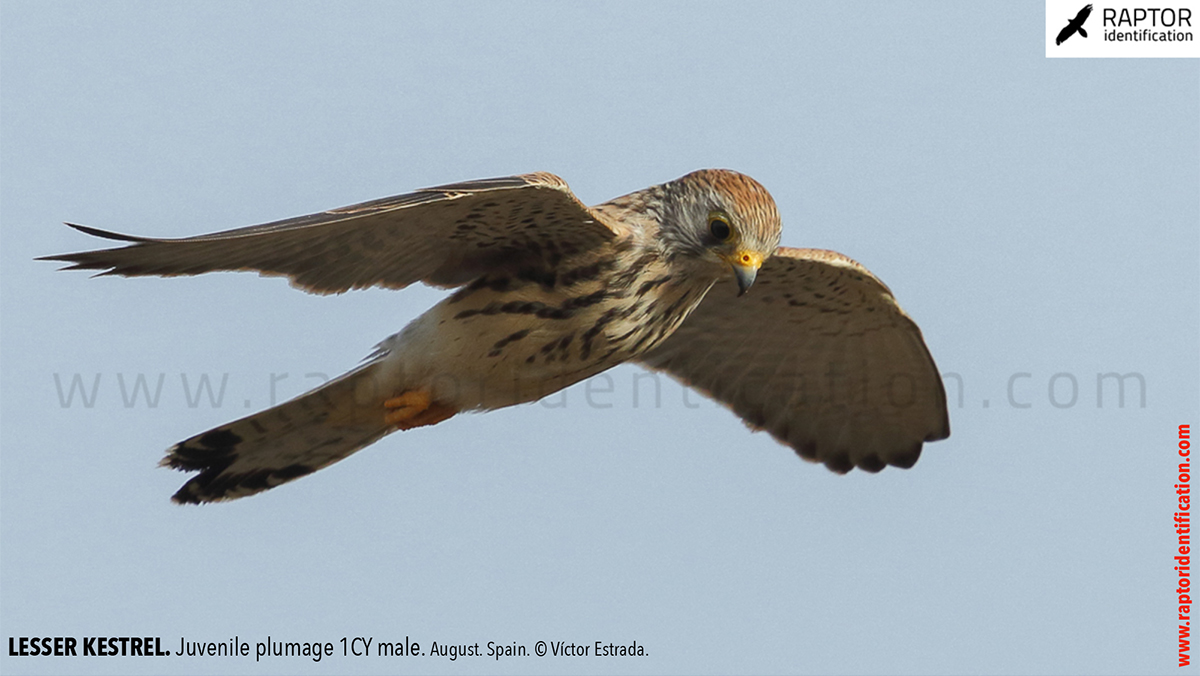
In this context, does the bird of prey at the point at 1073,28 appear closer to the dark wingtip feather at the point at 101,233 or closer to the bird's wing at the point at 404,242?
the bird's wing at the point at 404,242

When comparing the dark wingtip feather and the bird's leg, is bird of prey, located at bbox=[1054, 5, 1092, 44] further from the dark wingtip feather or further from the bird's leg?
the dark wingtip feather

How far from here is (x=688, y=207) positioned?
7328 mm

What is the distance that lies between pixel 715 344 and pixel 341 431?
8.38ft

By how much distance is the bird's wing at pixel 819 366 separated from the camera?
28.0 feet

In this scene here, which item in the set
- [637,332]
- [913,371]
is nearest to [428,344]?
[637,332]

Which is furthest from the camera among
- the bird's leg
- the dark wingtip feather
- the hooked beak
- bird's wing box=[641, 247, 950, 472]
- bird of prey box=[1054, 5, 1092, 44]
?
bird of prey box=[1054, 5, 1092, 44]

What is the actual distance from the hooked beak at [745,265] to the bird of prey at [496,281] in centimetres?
1

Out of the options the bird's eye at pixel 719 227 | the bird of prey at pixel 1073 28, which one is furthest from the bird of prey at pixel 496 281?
the bird of prey at pixel 1073 28

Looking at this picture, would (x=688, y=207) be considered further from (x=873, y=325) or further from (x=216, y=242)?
(x=216, y=242)

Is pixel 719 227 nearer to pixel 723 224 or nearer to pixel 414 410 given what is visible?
pixel 723 224

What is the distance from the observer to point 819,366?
29.9 feet

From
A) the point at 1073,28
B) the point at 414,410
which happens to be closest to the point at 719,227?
the point at 414,410

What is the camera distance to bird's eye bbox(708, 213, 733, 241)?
722 cm

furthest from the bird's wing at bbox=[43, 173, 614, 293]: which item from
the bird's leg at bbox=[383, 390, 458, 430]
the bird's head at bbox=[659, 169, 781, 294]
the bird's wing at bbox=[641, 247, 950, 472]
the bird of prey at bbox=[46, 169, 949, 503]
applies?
the bird's wing at bbox=[641, 247, 950, 472]
